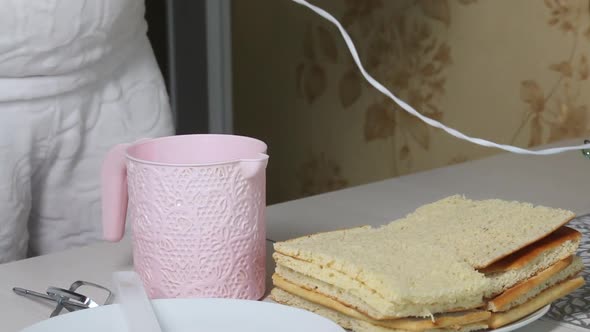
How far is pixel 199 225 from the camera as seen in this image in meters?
0.58

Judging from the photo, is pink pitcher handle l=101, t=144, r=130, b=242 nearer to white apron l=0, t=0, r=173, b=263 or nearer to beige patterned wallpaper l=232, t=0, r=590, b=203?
white apron l=0, t=0, r=173, b=263

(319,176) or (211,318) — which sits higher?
(211,318)

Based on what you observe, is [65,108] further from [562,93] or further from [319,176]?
[319,176]

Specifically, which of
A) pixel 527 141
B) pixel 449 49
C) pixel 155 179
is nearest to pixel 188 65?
pixel 449 49

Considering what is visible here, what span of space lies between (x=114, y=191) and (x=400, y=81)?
1.38 meters

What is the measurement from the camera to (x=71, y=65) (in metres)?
0.94

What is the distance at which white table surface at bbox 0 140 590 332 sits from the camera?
0.66 meters

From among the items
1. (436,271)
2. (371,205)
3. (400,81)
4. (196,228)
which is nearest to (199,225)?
(196,228)

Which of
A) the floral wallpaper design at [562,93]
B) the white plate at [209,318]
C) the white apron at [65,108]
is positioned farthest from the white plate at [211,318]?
the floral wallpaper design at [562,93]

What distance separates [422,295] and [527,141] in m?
1.31

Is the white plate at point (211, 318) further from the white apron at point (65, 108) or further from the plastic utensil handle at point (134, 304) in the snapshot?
the white apron at point (65, 108)

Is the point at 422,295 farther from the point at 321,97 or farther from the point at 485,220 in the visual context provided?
the point at 321,97

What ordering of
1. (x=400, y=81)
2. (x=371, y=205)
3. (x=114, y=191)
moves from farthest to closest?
1. (x=400, y=81)
2. (x=371, y=205)
3. (x=114, y=191)

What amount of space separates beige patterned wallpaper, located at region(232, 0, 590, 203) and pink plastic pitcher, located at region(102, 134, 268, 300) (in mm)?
1139
